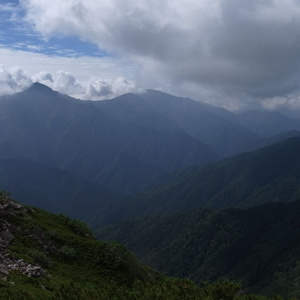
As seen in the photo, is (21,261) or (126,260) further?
(126,260)

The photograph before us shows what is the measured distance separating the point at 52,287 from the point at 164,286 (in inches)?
433

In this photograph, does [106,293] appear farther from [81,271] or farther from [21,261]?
[81,271]

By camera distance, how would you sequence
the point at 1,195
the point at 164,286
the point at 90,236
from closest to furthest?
the point at 164,286, the point at 1,195, the point at 90,236

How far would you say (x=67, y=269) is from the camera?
132ft

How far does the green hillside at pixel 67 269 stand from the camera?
25.8 metres

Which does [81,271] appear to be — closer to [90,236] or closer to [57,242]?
[57,242]

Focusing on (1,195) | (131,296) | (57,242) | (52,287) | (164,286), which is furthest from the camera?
(1,195)

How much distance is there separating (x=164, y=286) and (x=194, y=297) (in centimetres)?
251

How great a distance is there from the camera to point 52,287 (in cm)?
3134

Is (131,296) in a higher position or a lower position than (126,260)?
higher

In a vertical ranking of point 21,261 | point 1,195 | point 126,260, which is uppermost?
point 1,195

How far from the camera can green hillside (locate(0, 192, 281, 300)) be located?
25750 mm

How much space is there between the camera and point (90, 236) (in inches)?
2347

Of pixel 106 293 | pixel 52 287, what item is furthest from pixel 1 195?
pixel 106 293
